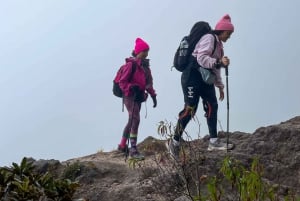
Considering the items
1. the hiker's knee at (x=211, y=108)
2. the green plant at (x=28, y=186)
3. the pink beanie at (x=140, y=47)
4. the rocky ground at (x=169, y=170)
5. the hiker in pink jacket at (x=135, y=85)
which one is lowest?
the green plant at (x=28, y=186)

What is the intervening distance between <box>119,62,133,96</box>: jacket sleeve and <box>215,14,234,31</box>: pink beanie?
1432 millimetres

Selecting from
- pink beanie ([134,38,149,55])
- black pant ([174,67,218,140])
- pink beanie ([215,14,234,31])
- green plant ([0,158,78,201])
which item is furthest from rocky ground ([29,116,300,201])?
green plant ([0,158,78,201])

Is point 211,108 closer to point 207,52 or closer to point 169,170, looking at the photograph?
point 207,52

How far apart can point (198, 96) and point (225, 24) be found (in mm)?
1075

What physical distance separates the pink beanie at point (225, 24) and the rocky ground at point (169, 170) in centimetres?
167

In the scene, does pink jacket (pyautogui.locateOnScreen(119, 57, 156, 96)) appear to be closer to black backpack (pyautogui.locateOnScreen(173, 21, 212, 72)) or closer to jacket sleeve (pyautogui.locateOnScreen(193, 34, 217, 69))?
black backpack (pyautogui.locateOnScreen(173, 21, 212, 72))

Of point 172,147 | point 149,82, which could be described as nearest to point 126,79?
point 149,82

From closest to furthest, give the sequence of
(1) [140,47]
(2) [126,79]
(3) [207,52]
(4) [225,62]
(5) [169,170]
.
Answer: (5) [169,170]
(4) [225,62]
(3) [207,52]
(2) [126,79]
(1) [140,47]

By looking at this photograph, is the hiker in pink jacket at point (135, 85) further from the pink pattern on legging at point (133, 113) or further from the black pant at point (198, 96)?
the black pant at point (198, 96)

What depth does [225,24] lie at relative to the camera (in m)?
7.82

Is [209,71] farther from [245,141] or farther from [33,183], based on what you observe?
[33,183]

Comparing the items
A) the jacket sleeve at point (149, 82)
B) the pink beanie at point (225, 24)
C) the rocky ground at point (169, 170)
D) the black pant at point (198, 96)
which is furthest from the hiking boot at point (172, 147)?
the pink beanie at point (225, 24)

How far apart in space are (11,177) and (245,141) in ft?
21.3

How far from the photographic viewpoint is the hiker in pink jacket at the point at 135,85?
27.5 ft
